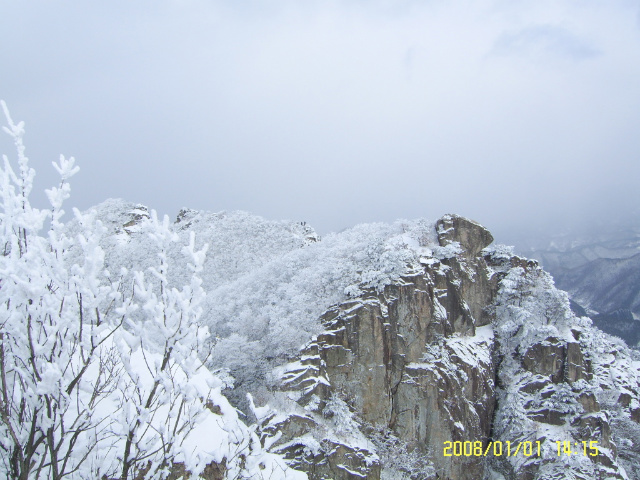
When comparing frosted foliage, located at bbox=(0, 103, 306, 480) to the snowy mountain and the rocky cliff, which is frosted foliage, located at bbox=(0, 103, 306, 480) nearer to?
the snowy mountain

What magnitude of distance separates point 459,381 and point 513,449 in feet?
24.4

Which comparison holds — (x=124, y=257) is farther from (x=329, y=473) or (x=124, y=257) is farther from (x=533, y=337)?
(x=533, y=337)

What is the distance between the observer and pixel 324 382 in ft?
104

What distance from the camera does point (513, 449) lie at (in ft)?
123

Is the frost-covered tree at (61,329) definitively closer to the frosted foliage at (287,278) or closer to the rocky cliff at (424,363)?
the rocky cliff at (424,363)

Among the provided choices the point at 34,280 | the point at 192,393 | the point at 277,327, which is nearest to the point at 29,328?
the point at 34,280

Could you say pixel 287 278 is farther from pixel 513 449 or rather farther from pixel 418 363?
pixel 513 449

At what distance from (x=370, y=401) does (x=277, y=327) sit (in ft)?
30.4

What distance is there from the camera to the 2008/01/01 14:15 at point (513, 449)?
35.1 meters

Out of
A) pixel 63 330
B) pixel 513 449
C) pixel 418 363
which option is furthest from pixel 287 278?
pixel 63 330

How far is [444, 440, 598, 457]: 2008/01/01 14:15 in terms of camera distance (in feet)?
115

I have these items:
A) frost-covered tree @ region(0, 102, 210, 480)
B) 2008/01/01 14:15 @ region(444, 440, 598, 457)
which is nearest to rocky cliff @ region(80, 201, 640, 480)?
2008/01/01 14:15 @ region(444, 440, 598, 457)

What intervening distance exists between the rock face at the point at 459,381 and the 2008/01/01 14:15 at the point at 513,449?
89mm

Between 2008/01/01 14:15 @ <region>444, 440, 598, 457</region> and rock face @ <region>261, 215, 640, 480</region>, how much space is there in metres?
0.09
